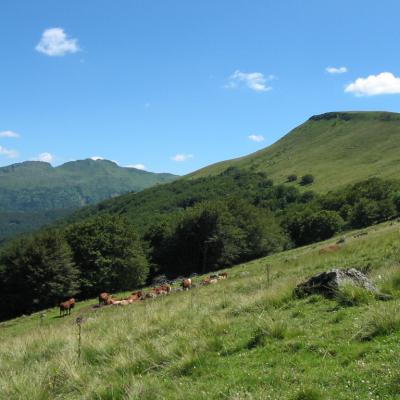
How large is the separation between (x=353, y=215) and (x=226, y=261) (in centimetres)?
3787

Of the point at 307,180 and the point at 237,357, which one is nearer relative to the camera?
the point at 237,357

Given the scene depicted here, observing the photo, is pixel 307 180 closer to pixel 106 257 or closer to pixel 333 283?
pixel 106 257

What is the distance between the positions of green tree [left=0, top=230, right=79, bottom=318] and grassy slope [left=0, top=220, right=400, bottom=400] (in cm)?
5022

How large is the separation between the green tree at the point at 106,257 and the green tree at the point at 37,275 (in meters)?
4.30

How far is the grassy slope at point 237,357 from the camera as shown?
639 centimetres

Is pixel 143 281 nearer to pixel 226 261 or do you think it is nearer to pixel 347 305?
pixel 226 261

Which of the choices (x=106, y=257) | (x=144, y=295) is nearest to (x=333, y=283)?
(x=144, y=295)

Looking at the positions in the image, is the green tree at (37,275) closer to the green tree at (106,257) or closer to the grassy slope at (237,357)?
the green tree at (106,257)

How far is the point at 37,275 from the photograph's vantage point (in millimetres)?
59844

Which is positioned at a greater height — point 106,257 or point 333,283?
point 333,283

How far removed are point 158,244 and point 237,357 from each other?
84498mm

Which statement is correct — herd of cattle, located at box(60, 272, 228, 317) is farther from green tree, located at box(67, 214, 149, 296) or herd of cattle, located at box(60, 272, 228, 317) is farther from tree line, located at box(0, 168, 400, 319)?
green tree, located at box(67, 214, 149, 296)

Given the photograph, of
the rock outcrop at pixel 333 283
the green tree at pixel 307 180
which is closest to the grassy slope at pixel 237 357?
the rock outcrop at pixel 333 283

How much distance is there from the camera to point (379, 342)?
7.26 m
